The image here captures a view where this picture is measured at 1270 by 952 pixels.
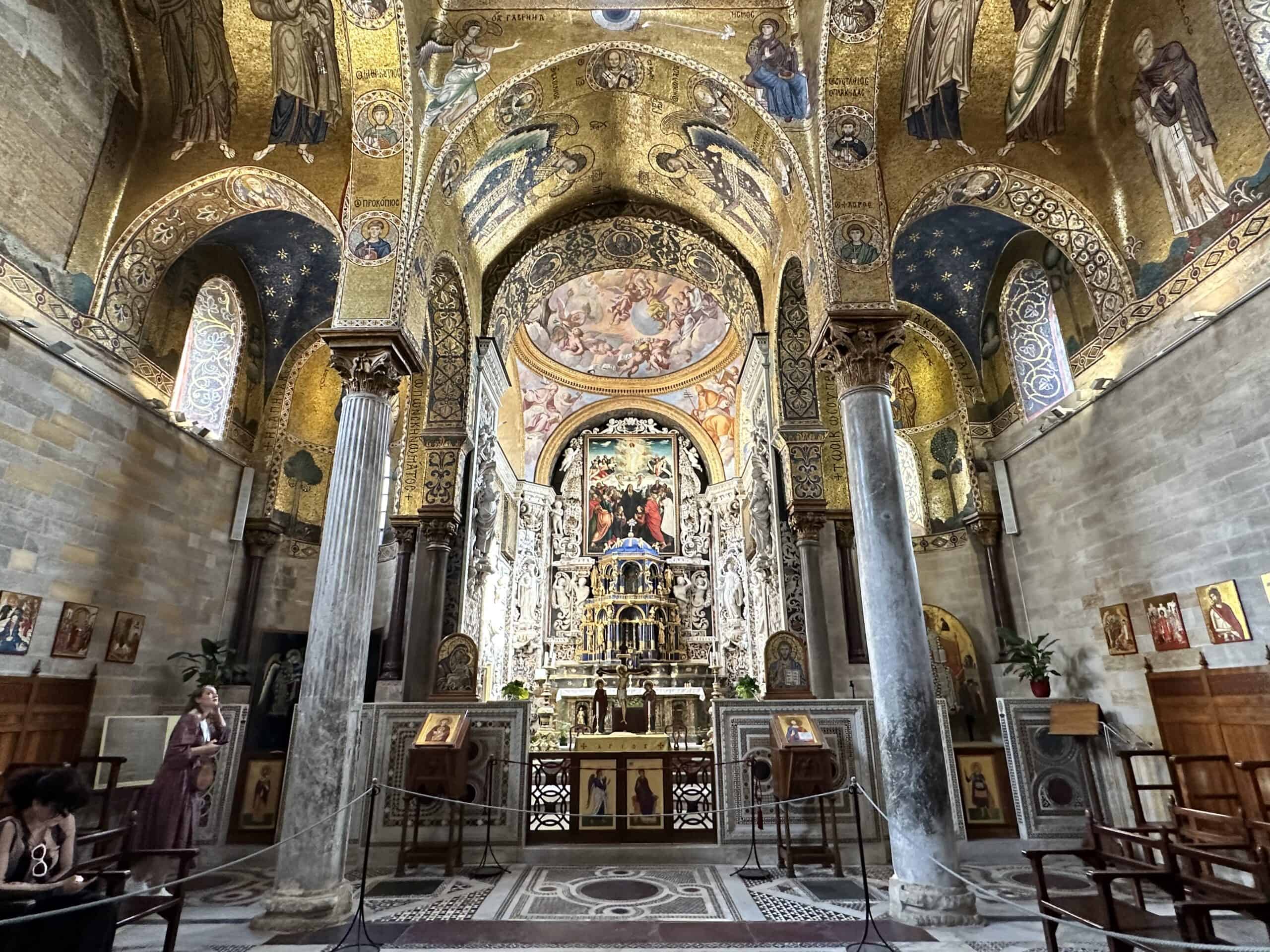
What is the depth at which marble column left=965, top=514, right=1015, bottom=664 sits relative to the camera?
1121cm

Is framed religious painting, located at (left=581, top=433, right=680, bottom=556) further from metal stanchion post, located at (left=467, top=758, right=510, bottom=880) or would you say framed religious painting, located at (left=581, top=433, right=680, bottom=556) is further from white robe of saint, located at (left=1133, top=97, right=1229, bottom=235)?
white robe of saint, located at (left=1133, top=97, right=1229, bottom=235)

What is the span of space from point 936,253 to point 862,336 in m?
5.01

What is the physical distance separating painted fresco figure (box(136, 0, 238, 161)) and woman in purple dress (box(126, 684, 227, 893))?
710 centimetres

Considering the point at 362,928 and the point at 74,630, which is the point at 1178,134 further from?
the point at 74,630

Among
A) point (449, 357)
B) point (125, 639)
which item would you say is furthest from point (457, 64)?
point (125, 639)

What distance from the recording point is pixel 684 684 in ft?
61.5

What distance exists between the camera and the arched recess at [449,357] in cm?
1171

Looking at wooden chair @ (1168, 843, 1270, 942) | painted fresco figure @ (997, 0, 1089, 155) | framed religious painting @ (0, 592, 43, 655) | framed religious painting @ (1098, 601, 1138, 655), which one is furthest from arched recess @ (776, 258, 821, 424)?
framed religious painting @ (0, 592, 43, 655)

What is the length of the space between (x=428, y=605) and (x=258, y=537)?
310 centimetres

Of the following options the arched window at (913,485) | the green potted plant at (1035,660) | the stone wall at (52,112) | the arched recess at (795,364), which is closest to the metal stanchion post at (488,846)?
the arched recess at (795,364)

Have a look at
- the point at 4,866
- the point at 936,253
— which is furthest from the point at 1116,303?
the point at 4,866

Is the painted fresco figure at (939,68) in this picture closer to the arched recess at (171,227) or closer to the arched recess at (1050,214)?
the arched recess at (1050,214)

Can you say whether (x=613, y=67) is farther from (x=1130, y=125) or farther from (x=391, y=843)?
(x=391, y=843)

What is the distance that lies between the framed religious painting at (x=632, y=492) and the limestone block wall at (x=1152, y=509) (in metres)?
12.3
